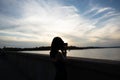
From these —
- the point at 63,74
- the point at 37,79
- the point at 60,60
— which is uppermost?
the point at 60,60

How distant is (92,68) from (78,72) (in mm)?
819

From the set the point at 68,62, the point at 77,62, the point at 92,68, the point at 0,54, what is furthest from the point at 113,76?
the point at 0,54

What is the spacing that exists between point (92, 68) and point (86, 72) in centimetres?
38

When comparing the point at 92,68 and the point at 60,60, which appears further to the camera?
the point at 60,60

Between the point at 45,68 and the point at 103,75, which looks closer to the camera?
the point at 103,75

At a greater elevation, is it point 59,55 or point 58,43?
point 58,43

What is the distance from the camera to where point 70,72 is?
589cm

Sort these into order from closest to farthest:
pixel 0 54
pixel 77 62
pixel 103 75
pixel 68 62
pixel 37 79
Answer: pixel 103 75, pixel 77 62, pixel 68 62, pixel 37 79, pixel 0 54

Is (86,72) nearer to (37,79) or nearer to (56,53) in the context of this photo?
(56,53)

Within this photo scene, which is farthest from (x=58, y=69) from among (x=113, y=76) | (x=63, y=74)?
(x=113, y=76)

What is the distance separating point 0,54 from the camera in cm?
4191

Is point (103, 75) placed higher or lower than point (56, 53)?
lower

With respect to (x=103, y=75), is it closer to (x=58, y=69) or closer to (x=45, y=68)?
(x=58, y=69)

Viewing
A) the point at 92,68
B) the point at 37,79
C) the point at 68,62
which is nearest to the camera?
the point at 92,68
